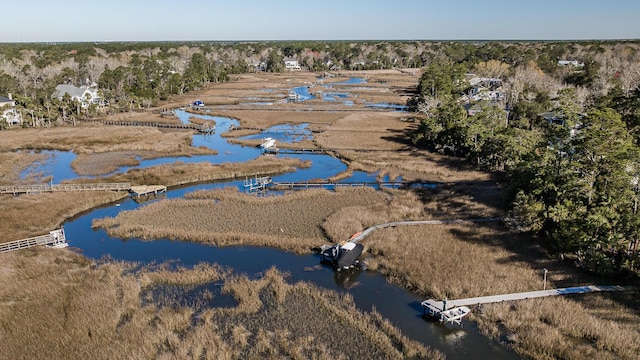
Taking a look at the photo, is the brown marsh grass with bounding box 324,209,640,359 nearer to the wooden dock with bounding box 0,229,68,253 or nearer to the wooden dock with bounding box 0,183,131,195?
the wooden dock with bounding box 0,229,68,253

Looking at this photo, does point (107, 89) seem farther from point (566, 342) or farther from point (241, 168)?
point (566, 342)

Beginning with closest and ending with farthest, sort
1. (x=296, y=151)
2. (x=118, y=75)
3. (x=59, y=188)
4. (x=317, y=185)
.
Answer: (x=59, y=188) < (x=317, y=185) < (x=296, y=151) < (x=118, y=75)

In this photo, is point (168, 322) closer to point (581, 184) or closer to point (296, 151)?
point (581, 184)

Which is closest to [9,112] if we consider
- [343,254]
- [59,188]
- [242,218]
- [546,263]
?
[59,188]

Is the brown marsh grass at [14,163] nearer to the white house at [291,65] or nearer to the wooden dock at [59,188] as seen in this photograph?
the wooden dock at [59,188]

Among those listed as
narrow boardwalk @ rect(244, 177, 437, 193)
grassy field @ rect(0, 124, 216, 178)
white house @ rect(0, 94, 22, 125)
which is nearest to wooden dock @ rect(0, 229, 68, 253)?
narrow boardwalk @ rect(244, 177, 437, 193)

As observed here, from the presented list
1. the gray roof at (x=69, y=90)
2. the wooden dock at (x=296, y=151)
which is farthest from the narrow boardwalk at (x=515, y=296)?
the gray roof at (x=69, y=90)

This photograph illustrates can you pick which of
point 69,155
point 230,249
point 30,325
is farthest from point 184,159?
point 30,325
